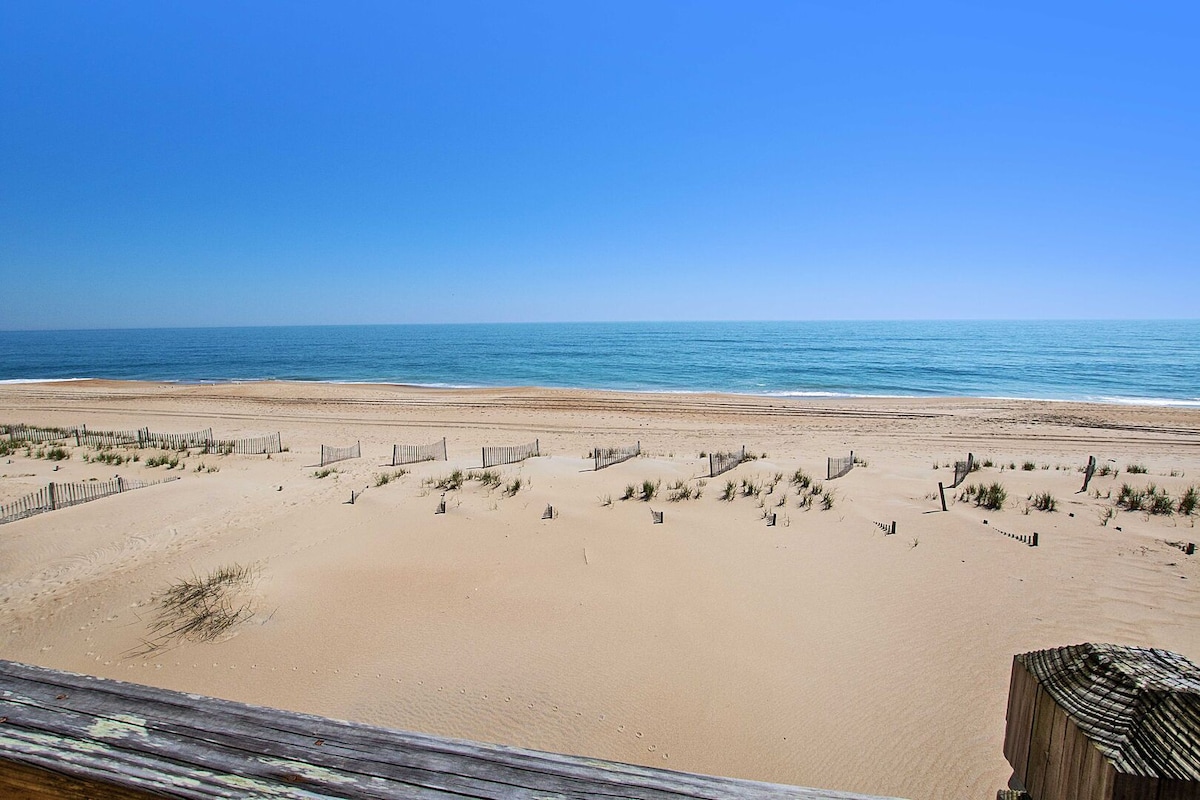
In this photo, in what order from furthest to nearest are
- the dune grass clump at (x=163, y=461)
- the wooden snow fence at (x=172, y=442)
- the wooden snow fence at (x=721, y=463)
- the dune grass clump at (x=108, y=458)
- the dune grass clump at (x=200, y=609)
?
the wooden snow fence at (x=172, y=442) → the dune grass clump at (x=108, y=458) → the dune grass clump at (x=163, y=461) → the wooden snow fence at (x=721, y=463) → the dune grass clump at (x=200, y=609)

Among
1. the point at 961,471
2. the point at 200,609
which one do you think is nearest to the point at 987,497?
the point at 961,471

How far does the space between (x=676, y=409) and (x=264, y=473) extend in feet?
74.7

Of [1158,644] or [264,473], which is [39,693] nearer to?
[1158,644]

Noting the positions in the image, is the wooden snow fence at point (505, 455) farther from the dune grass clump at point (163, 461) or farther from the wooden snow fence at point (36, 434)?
the wooden snow fence at point (36, 434)

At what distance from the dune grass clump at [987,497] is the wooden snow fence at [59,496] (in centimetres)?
1798

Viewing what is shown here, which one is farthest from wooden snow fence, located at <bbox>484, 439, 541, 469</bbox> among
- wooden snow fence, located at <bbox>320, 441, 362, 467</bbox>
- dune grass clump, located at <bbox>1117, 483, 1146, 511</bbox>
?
dune grass clump, located at <bbox>1117, 483, 1146, 511</bbox>

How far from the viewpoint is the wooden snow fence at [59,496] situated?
11.0 metres

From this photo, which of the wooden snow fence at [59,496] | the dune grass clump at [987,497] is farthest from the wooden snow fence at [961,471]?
the wooden snow fence at [59,496]

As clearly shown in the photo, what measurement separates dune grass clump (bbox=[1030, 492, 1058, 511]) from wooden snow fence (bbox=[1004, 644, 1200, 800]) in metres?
12.2

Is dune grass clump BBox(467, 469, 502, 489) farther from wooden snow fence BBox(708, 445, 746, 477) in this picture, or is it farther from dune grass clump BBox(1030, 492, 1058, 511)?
dune grass clump BBox(1030, 492, 1058, 511)

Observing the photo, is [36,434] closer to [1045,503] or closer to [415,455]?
[415,455]

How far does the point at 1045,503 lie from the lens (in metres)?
10.9

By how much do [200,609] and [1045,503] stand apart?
1411 cm

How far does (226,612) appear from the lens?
7.02 meters
